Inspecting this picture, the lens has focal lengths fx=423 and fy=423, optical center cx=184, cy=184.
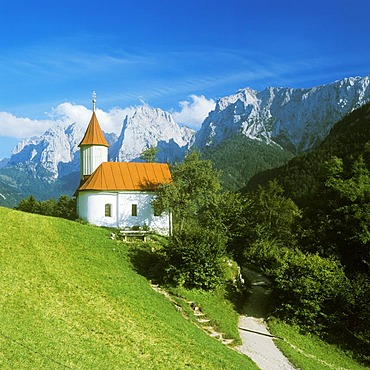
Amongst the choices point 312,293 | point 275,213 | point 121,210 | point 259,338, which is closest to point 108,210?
point 121,210

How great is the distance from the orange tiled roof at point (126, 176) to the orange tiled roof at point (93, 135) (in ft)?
15.1

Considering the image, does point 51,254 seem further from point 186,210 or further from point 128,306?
point 186,210

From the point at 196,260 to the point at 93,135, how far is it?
2669 cm

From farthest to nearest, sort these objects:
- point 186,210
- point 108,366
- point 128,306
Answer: point 186,210, point 128,306, point 108,366

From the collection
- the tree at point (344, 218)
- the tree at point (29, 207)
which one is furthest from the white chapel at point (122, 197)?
the tree at point (29, 207)

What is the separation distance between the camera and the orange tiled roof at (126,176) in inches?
1754

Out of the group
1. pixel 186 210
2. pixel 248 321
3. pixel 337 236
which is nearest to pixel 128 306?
pixel 248 321

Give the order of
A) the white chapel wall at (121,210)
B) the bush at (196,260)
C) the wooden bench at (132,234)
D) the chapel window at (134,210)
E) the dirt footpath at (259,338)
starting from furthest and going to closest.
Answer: the chapel window at (134,210)
the white chapel wall at (121,210)
the wooden bench at (132,234)
the bush at (196,260)
the dirt footpath at (259,338)

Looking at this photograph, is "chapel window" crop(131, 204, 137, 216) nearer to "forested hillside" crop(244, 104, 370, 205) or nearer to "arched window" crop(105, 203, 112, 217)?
"arched window" crop(105, 203, 112, 217)

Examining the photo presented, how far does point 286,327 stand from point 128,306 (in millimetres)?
10681

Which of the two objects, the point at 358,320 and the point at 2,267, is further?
the point at 358,320

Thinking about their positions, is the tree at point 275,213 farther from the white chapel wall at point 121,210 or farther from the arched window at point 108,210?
the arched window at point 108,210

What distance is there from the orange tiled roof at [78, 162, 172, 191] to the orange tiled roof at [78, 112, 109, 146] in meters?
4.59

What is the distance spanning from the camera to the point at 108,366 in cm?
1509
